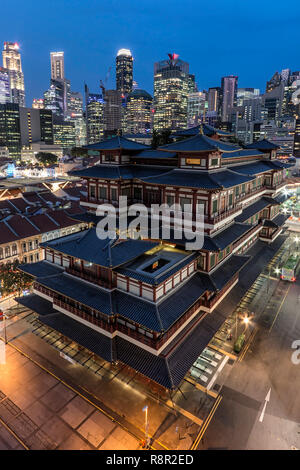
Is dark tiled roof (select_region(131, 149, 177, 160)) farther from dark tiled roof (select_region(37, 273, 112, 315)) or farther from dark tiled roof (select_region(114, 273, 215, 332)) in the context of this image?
dark tiled roof (select_region(37, 273, 112, 315))

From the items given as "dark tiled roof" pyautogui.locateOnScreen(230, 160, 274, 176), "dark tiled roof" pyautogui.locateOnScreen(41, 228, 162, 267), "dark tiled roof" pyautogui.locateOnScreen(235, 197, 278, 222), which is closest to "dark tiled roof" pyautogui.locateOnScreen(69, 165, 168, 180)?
"dark tiled roof" pyautogui.locateOnScreen(41, 228, 162, 267)

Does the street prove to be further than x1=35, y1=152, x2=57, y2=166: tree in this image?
No

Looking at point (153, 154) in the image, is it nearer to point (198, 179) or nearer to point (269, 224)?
point (198, 179)

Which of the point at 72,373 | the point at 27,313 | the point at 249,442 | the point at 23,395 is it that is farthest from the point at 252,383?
the point at 27,313

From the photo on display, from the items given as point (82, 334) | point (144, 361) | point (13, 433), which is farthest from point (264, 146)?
point (13, 433)

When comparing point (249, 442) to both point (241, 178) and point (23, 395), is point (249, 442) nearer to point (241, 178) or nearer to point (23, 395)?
point (23, 395)

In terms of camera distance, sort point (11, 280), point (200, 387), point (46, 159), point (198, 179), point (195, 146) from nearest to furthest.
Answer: point (200, 387) → point (198, 179) → point (195, 146) → point (11, 280) → point (46, 159)

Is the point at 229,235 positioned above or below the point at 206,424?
above
